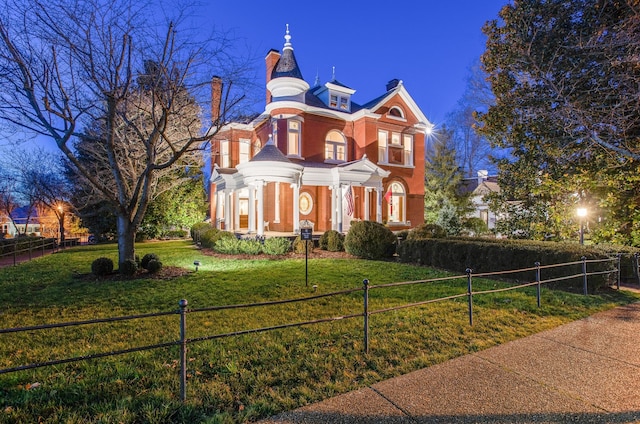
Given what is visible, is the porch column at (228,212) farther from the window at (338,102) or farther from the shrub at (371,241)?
the shrub at (371,241)

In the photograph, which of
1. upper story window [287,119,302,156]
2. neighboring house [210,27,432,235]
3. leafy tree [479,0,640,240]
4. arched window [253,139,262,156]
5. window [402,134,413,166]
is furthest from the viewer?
window [402,134,413,166]

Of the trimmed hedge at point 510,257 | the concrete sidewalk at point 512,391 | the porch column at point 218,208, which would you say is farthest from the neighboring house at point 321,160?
the concrete sidewalk at point 512,391

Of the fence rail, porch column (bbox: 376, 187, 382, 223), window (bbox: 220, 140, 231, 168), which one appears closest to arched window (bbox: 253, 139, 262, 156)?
window (bbox: 220, 140, 231, 168)

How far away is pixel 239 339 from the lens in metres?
4.98

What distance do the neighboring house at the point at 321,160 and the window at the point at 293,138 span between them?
63 millimetres

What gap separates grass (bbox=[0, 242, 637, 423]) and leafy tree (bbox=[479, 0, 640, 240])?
463cm

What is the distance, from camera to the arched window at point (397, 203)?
24.3 m

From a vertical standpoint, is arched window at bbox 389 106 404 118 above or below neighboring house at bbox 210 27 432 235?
above

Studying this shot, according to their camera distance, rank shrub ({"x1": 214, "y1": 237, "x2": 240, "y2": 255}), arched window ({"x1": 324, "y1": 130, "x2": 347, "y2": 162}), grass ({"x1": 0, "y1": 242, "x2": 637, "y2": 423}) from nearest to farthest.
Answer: grass ({"x1": 0, "y1": 242, "x2": 637, "y2": 423}) < shrub ({"x1": 214, "y1": 237, "x2": 240, "y2": 255}) < arched window ({"x1": 324, "y1": 130, "x2": 347, "y2": 162})

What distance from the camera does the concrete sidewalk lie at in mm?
3094

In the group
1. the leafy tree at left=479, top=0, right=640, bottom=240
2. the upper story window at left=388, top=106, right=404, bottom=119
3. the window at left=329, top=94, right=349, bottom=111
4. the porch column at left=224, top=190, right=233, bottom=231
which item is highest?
the window at left=329, top=94, right=349, bottom=111

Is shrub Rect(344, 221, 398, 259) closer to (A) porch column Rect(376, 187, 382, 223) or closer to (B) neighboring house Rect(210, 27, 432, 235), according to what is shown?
(B) neighboring house Rect(210, 27, 432, 235)

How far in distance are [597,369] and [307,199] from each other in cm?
1837

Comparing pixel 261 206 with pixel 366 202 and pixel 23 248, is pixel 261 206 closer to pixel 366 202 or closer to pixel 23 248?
pixel 366 202
